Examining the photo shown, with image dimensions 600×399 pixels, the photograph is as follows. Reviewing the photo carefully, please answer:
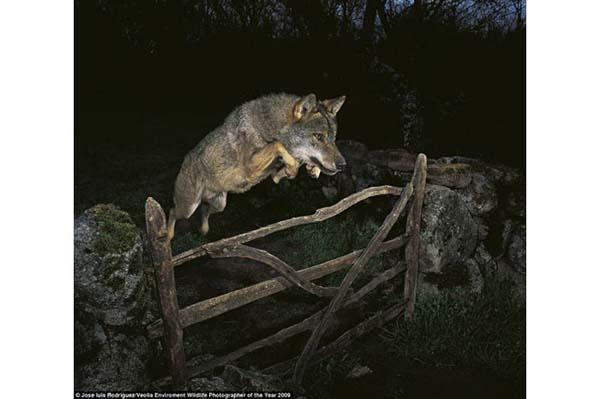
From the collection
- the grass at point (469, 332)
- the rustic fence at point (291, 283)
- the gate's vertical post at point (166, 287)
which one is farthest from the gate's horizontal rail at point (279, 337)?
the grass at point (469, 332)

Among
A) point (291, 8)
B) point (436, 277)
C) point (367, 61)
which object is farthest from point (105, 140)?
point (436, 277)

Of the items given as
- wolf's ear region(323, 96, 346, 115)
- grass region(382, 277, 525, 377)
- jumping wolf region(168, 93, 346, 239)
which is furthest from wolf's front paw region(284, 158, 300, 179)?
grass region(382, 277, 525, 377)

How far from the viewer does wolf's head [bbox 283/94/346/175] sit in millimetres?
2867

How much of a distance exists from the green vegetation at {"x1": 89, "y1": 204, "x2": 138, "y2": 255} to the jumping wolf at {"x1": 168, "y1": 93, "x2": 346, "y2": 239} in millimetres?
255

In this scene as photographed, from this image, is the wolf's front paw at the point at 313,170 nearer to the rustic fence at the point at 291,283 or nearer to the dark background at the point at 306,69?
the rustic fence at the point at 291,283

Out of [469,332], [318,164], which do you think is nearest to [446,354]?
[469,332]

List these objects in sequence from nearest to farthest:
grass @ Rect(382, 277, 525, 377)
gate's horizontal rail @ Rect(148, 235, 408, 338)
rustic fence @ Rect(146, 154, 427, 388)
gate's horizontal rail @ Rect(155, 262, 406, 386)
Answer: rustic fence @ Rect(146, 154, 427, 388) → gate's horizontal rail @ Rect(148, 235, 408, 338) → gate's horizontal rail @ Rect(155, 262, 406, 386) → grass @ Rect(382, 277, 525, 377)

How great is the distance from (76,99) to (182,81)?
0.53 metres

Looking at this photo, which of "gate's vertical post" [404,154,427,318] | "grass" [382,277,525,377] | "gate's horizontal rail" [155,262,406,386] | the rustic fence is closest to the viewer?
the rustic fence

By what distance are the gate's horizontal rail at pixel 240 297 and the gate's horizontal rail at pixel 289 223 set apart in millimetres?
274

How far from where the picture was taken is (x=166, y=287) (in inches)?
99.1

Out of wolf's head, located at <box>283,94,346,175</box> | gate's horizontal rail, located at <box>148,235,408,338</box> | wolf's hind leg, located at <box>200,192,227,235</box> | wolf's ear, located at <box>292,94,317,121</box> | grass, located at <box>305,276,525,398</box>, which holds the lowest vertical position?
grass, located at <box>305,276,525,398</box>

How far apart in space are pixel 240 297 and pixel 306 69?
4.21 ft

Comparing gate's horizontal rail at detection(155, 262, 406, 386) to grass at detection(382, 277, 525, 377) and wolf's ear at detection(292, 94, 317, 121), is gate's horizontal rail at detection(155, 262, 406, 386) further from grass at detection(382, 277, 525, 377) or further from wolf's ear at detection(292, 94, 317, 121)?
wolf's ear at detection(292, 94, 317, 121)
